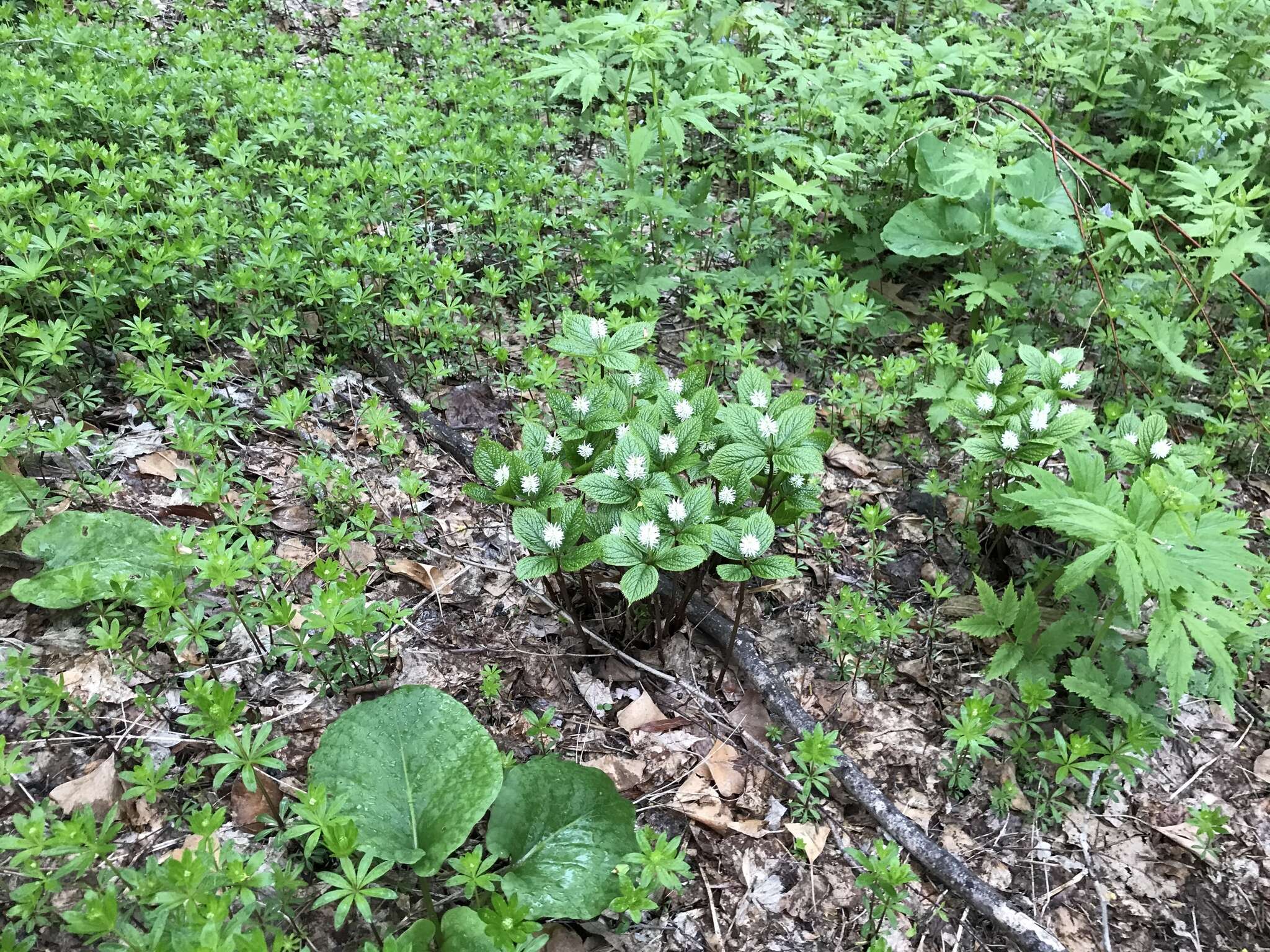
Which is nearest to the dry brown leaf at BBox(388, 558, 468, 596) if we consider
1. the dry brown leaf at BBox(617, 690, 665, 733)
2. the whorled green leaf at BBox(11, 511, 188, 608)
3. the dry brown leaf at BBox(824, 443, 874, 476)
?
the whorled green leaf at BBox(11, 511, 188, 608)

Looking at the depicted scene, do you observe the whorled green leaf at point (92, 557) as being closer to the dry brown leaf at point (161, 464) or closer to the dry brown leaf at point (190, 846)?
the dry brown leaf at point (161, 464)

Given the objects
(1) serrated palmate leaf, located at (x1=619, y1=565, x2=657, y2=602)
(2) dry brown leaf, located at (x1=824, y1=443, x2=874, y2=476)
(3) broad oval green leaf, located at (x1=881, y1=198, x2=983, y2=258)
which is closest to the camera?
(1) serrated palmate leaf, located at (x1=619, y1=565, x2=657, y2=602)

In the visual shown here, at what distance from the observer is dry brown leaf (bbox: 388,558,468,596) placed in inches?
116

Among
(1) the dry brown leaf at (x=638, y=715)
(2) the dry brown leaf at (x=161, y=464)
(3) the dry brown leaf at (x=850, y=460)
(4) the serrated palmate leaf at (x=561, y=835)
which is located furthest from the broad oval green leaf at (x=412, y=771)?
(3) the dry brown leaf at (x=850, y=460)

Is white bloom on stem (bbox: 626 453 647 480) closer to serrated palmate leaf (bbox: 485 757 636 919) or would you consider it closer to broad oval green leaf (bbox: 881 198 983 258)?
serrated palmate leaf (bbox: 485 757 636 919)

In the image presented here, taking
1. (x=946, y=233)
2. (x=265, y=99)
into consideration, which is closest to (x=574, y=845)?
(x=946, y=233)

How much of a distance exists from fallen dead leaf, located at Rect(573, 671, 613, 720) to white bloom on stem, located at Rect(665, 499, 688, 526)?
774 millimetres

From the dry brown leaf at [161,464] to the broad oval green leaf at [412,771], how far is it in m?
1.42

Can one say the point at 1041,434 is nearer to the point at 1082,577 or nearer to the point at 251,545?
the point at 1082,577

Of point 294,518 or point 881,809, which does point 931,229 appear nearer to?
→ point 881,809

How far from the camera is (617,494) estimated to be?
250 centimetres

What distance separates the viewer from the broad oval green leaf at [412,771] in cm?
209

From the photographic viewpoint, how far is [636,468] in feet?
8.11

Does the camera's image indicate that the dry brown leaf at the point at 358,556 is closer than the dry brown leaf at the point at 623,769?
No
